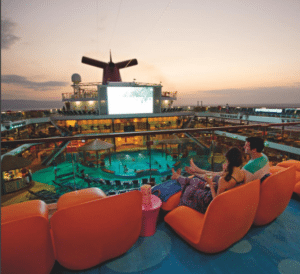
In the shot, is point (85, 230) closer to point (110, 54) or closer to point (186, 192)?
point (186, 192)

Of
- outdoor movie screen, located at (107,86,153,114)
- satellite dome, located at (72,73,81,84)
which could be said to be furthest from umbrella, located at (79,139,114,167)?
satellite dome, located at (72,73,81,84)

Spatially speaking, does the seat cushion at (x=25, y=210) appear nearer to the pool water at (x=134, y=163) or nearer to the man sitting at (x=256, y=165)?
the man sitting at (x=256, y=165)

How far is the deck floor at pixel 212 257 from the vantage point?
151 cm

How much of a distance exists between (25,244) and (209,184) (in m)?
1.56

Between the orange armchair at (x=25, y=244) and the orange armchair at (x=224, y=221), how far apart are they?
1.20 metres

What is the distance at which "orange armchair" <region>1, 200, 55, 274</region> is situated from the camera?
1064 mm

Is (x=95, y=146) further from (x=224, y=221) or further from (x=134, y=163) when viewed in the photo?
(x=224, y=221)

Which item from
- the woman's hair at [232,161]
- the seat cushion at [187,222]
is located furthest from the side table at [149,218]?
the woman's hair at [232,161]

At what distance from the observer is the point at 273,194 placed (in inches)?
71.0

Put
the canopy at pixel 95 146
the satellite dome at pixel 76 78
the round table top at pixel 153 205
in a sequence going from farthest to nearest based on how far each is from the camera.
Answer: the satellite dome at pixel 76 78 < the canopy at pixel 95 146 < the round table top at pixel 153 205

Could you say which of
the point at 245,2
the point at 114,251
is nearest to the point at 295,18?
the point at 245,2

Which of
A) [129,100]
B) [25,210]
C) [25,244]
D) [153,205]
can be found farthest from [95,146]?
[129,100]

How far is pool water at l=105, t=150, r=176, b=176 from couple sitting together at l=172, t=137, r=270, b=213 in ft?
25.1

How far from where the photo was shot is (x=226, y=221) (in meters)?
1.50
